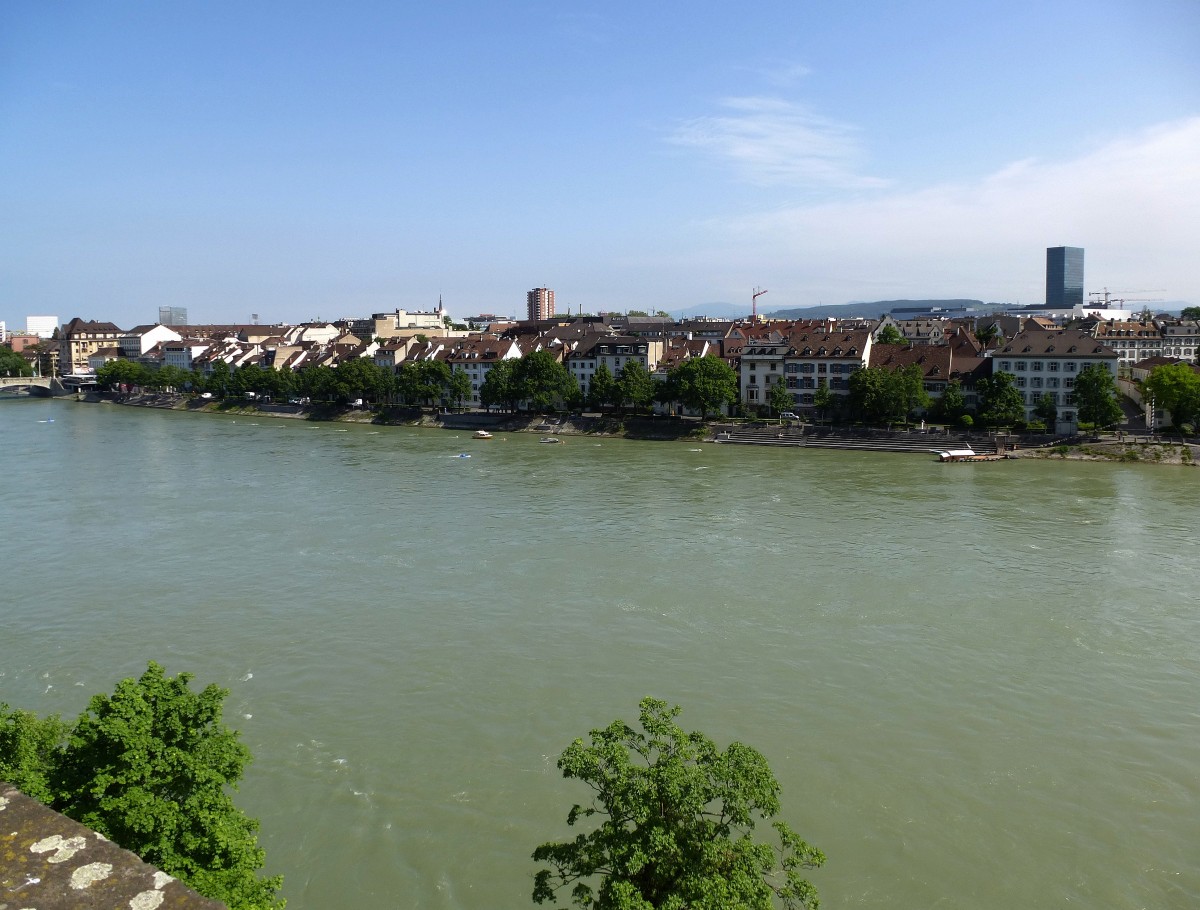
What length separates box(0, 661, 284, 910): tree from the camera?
21.9ft

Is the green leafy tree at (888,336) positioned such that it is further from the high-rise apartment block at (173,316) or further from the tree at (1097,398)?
the high-rise apartment block at (173,316)

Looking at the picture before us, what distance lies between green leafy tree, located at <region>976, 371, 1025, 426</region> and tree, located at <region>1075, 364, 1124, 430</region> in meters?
2.39

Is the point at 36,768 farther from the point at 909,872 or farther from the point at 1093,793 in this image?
the point at 1093,793

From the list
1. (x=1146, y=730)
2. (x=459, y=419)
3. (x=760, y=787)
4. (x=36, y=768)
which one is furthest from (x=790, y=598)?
(x=459, y=419)

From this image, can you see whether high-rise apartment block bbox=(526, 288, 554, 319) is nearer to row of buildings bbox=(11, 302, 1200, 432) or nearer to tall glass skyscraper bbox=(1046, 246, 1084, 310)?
row of buildings bbox=(11, 302, 1200, 432)

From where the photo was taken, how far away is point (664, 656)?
45.7 feet

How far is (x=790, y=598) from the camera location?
17.0 metres

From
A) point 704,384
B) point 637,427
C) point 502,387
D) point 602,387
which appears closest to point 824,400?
point 704,384

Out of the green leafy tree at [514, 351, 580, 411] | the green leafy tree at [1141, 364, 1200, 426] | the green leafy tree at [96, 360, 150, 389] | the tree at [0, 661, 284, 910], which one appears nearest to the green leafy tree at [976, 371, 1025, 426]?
the green leafy tree at [1141, 364, 1200, 426]

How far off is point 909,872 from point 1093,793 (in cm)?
282

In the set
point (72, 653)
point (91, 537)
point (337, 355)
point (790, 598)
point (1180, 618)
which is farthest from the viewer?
point (337, 355)

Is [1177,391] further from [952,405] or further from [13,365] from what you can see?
[13,365]

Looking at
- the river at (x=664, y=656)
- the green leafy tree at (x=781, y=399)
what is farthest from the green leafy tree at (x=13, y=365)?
the green leafy tree at (x=781, y=399)

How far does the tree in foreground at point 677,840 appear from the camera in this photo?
5777mm
